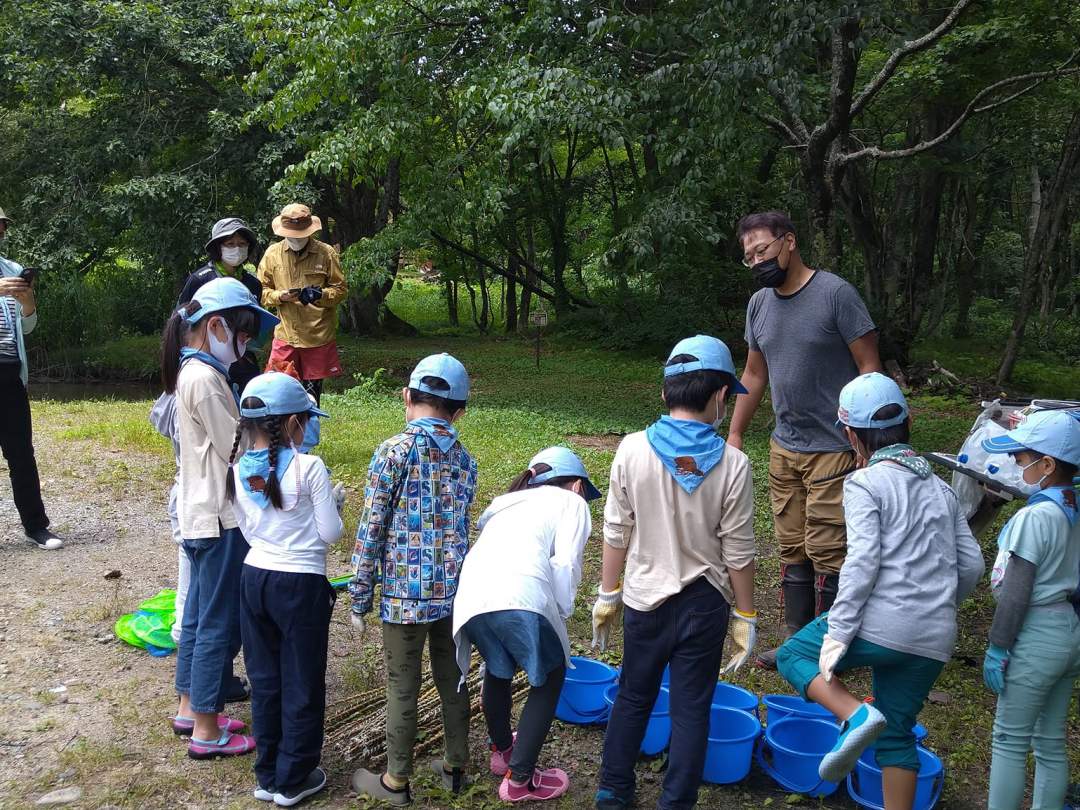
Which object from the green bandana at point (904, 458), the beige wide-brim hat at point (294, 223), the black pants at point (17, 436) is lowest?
the black pants at point (17, 436)

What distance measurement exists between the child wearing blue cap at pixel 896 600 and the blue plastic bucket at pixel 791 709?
0.63 metres

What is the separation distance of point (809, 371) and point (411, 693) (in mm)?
2238

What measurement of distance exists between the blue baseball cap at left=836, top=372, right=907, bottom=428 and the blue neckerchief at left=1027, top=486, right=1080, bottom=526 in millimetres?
480

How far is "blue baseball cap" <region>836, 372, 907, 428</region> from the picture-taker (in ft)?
10.2

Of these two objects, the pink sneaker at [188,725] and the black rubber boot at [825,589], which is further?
the black rubber boot at [825,589]

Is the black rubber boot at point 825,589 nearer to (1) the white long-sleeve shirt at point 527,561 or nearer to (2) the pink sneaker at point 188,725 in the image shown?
(1) the white long-sleeve shirt at point 527,561

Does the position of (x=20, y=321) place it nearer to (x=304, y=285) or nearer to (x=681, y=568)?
(x=304, y=285)

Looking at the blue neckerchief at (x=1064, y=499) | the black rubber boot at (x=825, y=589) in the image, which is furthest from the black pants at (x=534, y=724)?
the blue neckerchief at (x=1064, y=499)

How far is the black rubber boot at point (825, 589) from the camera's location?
4.23 m

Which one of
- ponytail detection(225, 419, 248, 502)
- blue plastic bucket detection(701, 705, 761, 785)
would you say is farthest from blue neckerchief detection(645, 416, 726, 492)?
ponytail detection(225, 419, 248, 502)

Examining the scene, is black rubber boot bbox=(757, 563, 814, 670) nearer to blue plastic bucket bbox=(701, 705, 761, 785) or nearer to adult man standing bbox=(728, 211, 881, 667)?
adult man standing bbox=(728, 211, 881, 667)

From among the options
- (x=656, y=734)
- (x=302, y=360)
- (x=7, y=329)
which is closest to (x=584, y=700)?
(x=656, y=734)

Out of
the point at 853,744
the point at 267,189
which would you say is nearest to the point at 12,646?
the point at 853,744

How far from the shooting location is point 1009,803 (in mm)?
3000
